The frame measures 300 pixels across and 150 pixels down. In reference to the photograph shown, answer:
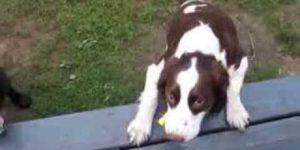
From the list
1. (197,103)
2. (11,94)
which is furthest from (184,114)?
(11,94)

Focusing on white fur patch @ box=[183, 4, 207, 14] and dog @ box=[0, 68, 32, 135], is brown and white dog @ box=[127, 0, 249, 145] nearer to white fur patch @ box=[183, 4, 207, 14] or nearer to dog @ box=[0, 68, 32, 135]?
white fur patch @ box=[183, 4, 207, 14]

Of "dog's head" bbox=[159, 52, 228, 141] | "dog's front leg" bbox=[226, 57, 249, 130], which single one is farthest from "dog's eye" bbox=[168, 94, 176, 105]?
"dog's front leg" bbox=[226, 57, 249, 130]

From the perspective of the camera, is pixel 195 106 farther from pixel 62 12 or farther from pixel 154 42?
pixel 62 12

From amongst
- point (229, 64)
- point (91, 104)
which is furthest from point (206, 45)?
point (91, 104)

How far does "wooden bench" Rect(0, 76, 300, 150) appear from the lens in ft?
10.4

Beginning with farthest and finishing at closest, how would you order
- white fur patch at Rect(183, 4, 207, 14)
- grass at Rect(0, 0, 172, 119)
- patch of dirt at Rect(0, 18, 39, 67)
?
patch of dirt at Rect(0, 18, 39, 67) → grass at Rect(0, 0, 172, 119) → white fur patch at Rect(183, 4, 207, 14)

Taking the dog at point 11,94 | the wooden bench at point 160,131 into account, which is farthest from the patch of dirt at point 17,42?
the wooden bench at point 160,131

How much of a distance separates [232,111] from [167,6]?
4.02 ft

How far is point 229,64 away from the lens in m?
3.42

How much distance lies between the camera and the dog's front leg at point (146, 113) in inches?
126

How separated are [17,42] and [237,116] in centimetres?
149

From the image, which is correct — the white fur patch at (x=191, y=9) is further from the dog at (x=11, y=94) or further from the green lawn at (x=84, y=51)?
the dog at (x=11, y=94)

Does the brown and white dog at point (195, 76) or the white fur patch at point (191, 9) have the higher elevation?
the white fur patch at point (191, 9)

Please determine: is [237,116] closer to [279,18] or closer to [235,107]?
[235,107]
